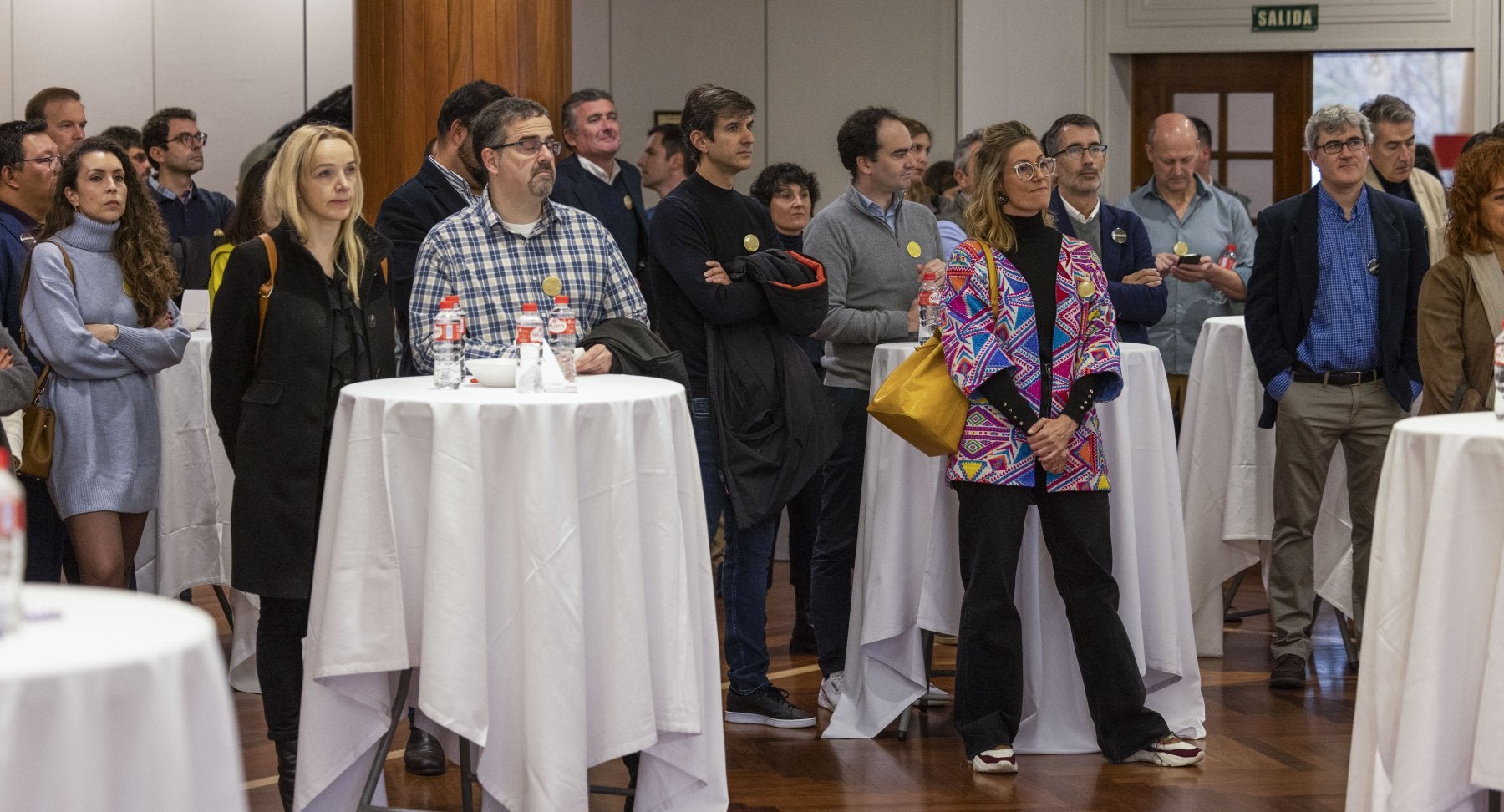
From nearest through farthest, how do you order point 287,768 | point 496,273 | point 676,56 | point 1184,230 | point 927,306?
point 287,768 → point 496,273 → point 927,306 → point 1184,230 → point 676,56

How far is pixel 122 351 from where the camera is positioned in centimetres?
455

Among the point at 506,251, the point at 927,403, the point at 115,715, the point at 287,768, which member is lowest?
the point at 287,768

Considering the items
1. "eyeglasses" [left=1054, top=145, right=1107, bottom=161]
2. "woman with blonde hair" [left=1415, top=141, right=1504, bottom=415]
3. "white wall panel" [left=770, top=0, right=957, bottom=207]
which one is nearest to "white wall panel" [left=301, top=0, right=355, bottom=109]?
"white wall panel" [left=770, top=0, right=957, bottom=207]

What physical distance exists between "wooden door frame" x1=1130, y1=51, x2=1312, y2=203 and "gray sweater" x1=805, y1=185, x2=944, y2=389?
5.70 metres

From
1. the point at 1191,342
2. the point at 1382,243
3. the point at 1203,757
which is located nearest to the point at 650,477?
the point at 1203,757

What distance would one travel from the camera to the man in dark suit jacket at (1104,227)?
5.14m

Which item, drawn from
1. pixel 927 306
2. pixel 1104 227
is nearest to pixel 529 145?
pixel 927 306

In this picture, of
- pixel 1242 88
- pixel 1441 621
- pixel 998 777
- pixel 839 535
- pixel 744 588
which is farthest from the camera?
pixel 1242 88

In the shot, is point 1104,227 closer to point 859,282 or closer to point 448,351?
point 859,282

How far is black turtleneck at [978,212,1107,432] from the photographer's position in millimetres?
4020

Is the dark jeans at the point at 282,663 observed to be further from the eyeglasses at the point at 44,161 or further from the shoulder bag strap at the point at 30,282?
the eyeglasses at the point at 44,161

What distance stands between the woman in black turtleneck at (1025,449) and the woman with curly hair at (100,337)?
222 cm

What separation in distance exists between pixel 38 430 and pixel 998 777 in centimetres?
268

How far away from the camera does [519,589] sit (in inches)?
128
